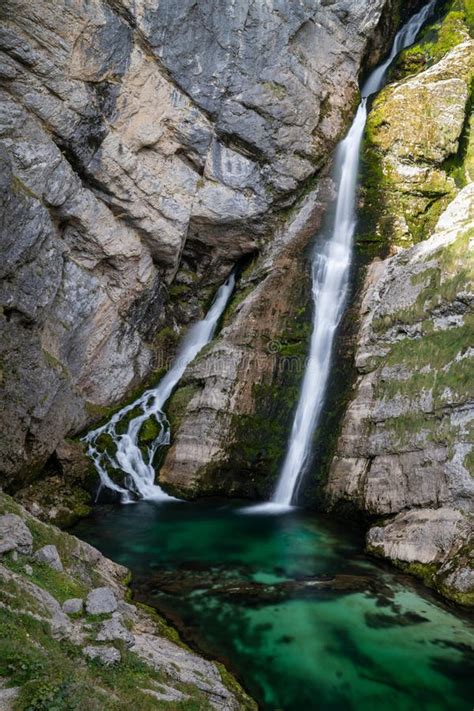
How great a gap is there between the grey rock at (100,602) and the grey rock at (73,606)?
0.49 ft

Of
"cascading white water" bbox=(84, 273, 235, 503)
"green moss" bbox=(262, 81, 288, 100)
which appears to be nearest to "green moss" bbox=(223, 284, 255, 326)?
"cascading white water" bbox=(84, 273, 235, 503)

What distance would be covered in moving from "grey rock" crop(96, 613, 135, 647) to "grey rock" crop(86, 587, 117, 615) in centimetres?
30

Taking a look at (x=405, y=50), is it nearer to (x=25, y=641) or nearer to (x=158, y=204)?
(x=158, y=204)

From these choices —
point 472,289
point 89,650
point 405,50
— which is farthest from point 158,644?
point 405,50

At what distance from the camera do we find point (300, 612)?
1015cm

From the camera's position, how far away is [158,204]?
20469 mm

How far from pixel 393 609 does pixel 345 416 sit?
23.2ft

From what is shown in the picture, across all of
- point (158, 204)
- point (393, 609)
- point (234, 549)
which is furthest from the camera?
point (158, 204)

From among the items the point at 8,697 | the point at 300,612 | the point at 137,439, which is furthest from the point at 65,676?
the point at 137,439

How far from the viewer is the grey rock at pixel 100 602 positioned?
7.75 m

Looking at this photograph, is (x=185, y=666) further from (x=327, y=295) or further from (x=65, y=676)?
(x=327, y=295)

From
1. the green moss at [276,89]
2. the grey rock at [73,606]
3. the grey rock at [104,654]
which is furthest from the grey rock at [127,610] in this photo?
the green moss at [276,89]

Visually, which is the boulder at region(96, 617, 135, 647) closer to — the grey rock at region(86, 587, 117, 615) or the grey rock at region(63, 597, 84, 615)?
the grey rock at region(86, 587, 117, 615)

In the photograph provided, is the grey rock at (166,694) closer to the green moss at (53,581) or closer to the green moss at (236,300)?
the green moss at (53,581)
